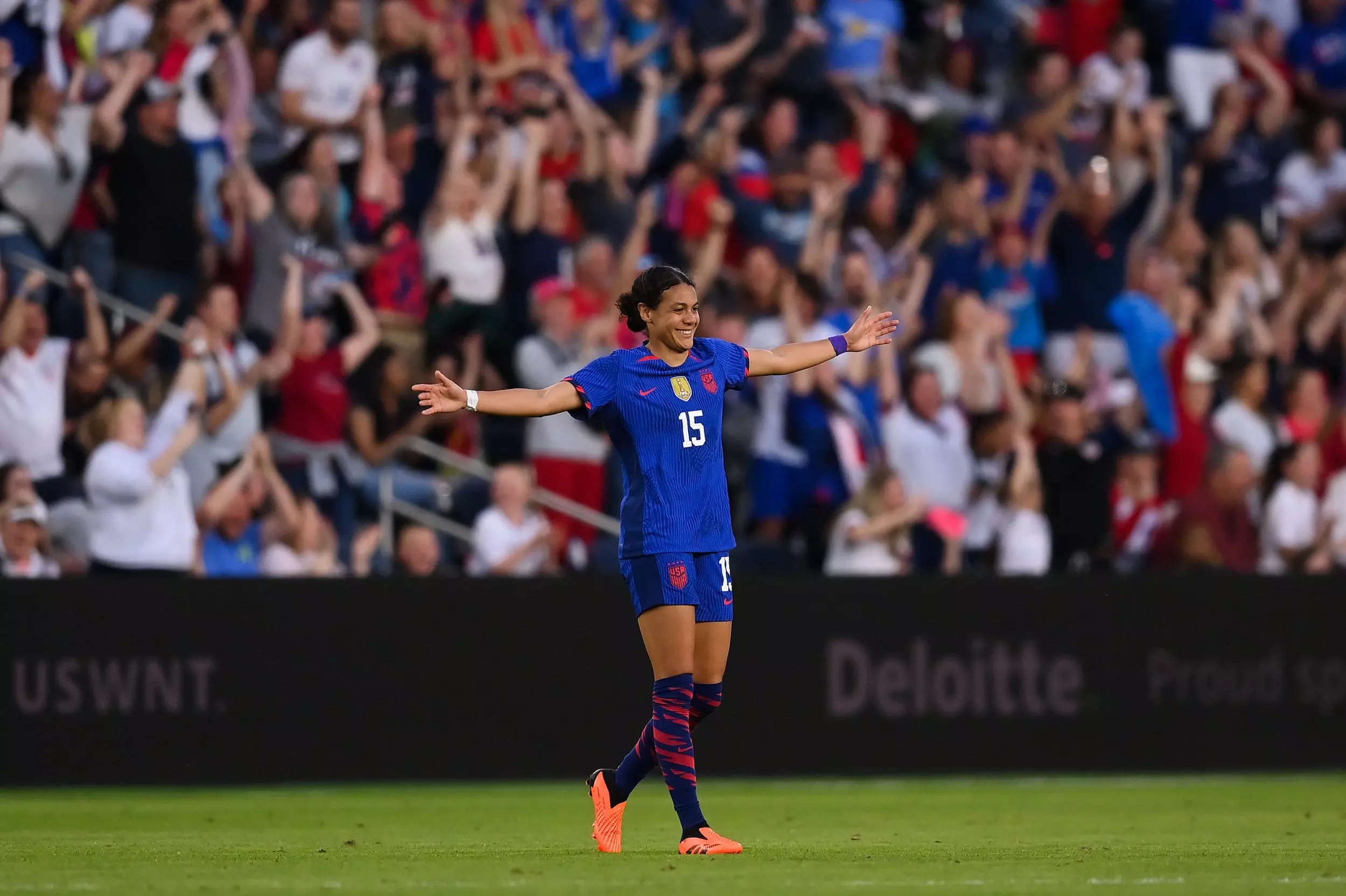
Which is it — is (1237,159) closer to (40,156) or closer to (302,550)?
(302,550)

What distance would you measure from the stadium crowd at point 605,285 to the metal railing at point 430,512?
7cm

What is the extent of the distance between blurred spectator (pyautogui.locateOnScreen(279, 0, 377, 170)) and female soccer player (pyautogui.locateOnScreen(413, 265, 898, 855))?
751 centimetres

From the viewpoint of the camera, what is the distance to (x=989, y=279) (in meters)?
17.3

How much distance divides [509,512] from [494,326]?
1.60m

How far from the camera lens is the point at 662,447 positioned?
8758mm

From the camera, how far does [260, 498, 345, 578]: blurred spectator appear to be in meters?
14.1

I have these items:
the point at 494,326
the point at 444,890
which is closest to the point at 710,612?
the point at 444,890

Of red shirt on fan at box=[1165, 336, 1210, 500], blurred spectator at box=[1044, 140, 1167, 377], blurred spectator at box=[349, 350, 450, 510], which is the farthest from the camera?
blurred spectator at box=[1044, 140, 1167, 377]

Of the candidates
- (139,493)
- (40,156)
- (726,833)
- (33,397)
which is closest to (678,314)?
(726,833)

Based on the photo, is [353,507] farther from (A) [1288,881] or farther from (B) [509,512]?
(A) [1288,881]

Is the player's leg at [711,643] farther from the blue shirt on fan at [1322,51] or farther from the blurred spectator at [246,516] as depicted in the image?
the blue shirt on fan at [1322,51]

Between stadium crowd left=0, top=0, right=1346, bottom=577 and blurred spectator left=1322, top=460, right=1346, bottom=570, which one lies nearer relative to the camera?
stadium crowd left=0, top=0, right=1346, bottom=577

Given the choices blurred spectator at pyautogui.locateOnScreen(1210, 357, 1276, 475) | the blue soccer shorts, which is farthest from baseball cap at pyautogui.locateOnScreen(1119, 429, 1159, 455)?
the blue soccer shorts

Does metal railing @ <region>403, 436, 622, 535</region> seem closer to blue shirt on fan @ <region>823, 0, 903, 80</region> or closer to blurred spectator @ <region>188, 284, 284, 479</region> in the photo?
blurred spectator @ <region>188, 284, 284, 479</region>
